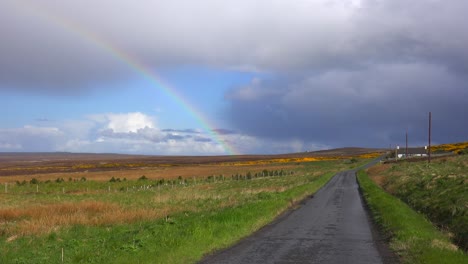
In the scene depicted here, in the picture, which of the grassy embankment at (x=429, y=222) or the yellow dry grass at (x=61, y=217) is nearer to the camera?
the grassy embankment at (x=429, y=222)

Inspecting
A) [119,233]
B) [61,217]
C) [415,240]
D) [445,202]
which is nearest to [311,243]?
[415,240]

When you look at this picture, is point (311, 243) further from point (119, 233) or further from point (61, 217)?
point (61, 217)

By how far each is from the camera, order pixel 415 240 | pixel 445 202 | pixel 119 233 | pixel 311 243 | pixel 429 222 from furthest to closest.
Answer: pixel 445 202 → pixel 429 222 → pixel 119 233 → pixel 311 243 → pixel 415 240

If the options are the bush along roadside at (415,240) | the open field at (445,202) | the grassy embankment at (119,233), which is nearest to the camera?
the bush along roadside at (415,240)

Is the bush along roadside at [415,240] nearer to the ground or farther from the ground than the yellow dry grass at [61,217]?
farther from the ground

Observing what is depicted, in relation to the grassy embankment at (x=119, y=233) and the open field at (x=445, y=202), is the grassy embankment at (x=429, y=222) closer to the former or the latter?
the open field at (x=445, y=202)

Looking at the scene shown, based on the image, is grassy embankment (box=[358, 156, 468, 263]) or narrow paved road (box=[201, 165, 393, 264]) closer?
narrow paved road (box=[201, 165, 393, 264])

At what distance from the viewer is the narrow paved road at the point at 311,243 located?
13.2 metres

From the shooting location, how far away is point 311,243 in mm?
16016

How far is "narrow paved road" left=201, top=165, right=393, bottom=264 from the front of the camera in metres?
13.2

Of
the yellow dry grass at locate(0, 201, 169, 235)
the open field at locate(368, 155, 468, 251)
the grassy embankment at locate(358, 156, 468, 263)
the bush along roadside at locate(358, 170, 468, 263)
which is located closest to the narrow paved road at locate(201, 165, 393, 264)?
the bush along roadside at locate(358, 170, 468, 263)

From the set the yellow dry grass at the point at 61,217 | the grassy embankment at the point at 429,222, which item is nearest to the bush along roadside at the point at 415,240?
the grassy embankment at the point at 429,222

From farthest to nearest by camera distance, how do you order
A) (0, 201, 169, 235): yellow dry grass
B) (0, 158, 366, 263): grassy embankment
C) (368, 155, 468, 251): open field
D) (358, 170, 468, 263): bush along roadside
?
1. (0, 201, 169, 235): yellow dry grass
2. (368, 155, 468, 251): open field
3. (0, 158, 366, 263): grassy embankment
4. (358, 170, 468, 263): bush along roadside

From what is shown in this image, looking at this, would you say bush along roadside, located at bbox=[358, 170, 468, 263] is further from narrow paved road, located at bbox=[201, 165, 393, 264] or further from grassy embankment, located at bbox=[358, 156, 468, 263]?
narrow paved road, located at bbox=[201, 165, 393, 264]
